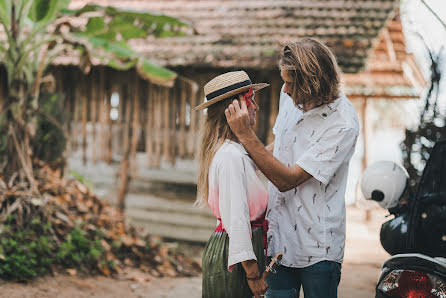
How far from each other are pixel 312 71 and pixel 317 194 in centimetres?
61

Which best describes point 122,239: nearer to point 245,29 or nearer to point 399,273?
point 245,29

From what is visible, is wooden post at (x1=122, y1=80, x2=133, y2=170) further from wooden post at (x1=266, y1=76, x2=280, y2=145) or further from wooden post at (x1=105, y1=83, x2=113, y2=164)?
wooden post at (x1=266, y1=76, x2=280, y2=145)

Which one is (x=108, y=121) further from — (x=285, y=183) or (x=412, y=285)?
(x=412, y=285)

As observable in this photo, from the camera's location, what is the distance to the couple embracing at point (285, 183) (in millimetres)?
2246

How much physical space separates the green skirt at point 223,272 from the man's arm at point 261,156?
1.04 feet

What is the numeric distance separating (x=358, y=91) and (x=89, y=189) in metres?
6.75

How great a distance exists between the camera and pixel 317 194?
236 cm

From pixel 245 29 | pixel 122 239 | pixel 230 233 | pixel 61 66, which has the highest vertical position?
pixel 245 29

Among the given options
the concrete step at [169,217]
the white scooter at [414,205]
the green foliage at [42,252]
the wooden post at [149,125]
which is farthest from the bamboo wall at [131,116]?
the white scooter at [414,205]

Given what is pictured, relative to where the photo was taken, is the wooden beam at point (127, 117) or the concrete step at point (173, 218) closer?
the concrete step at point (173, 218)

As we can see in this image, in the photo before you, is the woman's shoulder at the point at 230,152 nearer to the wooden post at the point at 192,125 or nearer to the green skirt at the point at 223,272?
the green skirt at the point at 223,272

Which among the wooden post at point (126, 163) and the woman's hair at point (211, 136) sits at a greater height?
the woman's hair at point (211, 136)

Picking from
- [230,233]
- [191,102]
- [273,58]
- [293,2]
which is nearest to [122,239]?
[191,102]

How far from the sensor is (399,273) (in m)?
2.28
